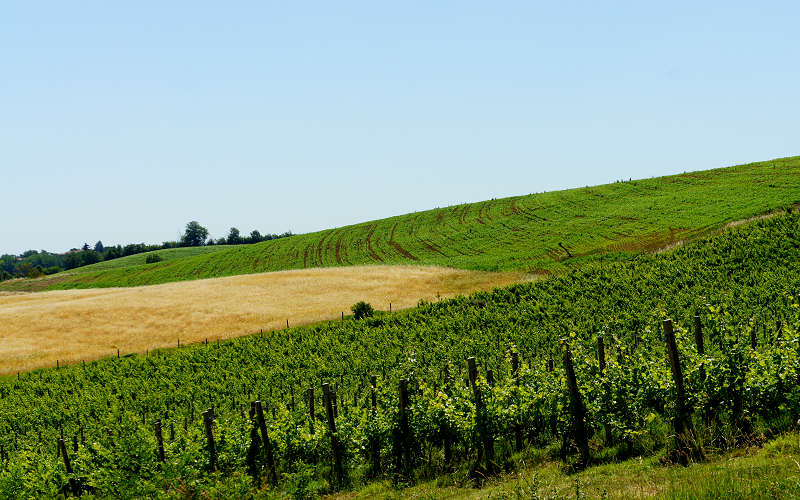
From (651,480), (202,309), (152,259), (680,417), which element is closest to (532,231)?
(202,309)

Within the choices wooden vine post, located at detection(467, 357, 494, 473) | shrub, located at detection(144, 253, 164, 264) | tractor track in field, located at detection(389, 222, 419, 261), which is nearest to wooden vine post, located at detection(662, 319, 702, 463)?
wooden vine post, located at detection(467, 357, 494, 473)

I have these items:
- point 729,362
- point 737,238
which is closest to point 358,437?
point 729,362

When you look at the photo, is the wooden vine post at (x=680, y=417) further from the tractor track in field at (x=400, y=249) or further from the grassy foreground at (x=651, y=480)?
the tractor track in field at (x=400, y=249)

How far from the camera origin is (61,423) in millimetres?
29172

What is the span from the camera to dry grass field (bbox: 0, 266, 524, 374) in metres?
46.2

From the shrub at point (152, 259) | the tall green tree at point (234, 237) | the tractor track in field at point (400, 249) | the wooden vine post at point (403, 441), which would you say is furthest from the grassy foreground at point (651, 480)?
the tall green tree at point (234, 237)

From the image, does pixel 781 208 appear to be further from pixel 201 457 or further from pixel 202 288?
pixel 202 288

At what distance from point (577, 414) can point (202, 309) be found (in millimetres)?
51043

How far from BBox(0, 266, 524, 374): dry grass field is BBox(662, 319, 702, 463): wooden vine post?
3807 centimetres

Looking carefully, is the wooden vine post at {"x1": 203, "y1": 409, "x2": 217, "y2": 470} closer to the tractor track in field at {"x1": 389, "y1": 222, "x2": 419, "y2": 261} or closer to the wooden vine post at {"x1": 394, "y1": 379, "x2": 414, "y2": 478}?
the wooden vine post at {"x1": 394, "y1": 379, "x2": 414, "y2": 478}

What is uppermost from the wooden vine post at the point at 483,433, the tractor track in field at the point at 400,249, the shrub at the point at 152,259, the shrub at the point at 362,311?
the shrub at the point at 152,259

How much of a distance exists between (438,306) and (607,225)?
1410 inches

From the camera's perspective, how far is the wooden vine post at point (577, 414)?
1151cm

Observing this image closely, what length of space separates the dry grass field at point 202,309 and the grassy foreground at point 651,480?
3659 centimetres
